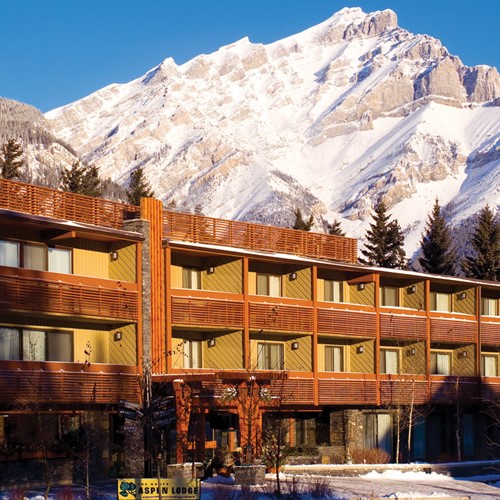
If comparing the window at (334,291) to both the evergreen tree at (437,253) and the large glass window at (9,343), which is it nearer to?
the large glass window at (9,343)

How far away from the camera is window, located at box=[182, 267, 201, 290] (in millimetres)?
60188

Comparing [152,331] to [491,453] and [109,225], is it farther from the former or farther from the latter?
[491,453]

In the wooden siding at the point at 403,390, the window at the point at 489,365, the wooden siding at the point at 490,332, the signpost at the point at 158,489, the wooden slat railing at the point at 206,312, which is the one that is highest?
the wooden slat railing at the point at 206,312

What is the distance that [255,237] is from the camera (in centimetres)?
6356

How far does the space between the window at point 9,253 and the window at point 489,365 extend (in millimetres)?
33601

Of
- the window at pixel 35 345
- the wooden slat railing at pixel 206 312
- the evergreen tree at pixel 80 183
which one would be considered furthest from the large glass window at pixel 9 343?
the evergreen tree at pixel 80 183

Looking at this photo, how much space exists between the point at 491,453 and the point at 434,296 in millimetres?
9302

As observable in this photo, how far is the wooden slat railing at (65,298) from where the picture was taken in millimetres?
49594

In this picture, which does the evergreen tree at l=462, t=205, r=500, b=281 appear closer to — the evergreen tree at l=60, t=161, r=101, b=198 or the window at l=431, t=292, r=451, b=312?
the window at l=431, t=292, r=451, b=312

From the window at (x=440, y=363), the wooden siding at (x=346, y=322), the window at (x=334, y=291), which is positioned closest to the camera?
the wooden siding at (x=346, y=322)

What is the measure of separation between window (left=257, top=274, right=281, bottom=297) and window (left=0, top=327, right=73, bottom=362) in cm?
1305

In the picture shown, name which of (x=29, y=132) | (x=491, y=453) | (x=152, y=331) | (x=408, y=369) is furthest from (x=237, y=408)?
(x=29, y=132)

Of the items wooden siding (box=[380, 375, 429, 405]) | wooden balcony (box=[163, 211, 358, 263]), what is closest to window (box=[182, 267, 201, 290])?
wooden balcony (box=[163, 211, 358, 263])

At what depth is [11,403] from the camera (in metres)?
48.8
